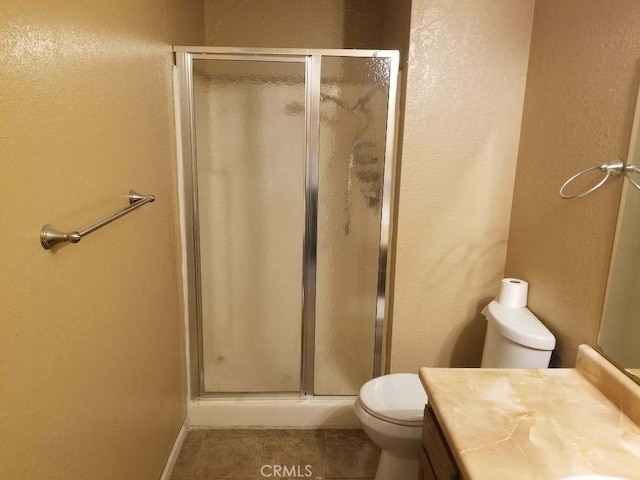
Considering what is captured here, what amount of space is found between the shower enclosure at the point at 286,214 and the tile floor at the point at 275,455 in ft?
0.69

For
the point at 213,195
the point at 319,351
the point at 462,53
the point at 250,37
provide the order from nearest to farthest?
the point at 462,53
the point at 213,195
the point at 319,351
the point at 250,37

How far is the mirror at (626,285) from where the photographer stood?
1.20 m

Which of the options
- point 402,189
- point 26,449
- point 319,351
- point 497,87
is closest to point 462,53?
point 497,87

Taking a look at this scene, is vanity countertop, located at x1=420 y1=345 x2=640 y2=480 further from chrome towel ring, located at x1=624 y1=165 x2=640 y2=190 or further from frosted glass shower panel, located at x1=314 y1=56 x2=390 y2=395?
frosted glass shower panel, located at x1=314 y1=56 x2=390 y2=395

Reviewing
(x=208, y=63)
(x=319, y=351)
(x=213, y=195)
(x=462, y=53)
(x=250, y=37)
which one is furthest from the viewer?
(x=250, y=37)

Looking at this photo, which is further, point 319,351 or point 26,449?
point 319,351

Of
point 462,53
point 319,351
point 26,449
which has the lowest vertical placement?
point 319,351

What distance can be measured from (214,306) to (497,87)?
164cm

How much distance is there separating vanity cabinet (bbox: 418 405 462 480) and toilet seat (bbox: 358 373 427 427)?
13.1 inches

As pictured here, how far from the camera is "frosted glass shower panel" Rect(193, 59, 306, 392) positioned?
6.93 feet

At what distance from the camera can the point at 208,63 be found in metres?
2.02

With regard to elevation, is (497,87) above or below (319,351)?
above

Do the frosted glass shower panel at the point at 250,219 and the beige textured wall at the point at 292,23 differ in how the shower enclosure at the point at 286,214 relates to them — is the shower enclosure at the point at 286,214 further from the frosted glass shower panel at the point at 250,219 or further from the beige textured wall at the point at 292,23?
the beige textured wall at the point at 292,23

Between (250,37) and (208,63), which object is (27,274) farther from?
(250,37)
